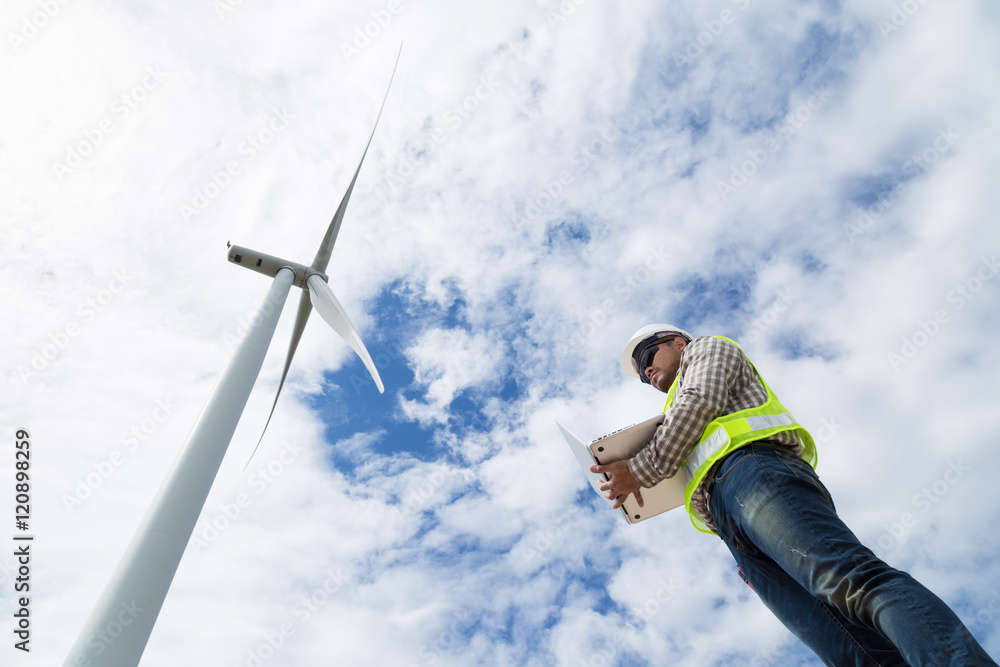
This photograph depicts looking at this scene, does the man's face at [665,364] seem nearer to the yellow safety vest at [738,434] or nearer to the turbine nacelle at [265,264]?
the yellow safety vest at [738,434]

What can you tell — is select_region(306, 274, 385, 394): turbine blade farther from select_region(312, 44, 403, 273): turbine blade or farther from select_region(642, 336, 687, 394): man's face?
select_region(642, 336, 687, 394): man's face

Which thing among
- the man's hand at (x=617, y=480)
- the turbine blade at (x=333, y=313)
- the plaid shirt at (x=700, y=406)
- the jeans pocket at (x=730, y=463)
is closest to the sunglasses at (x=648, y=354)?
the plaid shirt at (x=700, y=406)

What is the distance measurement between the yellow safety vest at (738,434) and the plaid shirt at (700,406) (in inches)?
2.7

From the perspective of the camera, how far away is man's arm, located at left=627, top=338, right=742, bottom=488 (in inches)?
164

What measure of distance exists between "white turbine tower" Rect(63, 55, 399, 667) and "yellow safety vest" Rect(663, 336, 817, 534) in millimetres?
5016

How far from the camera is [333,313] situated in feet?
42.9

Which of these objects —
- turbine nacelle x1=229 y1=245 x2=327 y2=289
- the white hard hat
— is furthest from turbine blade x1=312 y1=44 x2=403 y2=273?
the white hard hat

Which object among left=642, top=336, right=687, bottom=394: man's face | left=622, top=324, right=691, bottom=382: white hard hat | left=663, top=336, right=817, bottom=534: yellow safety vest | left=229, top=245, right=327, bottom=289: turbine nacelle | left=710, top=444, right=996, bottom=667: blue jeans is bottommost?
left=710, top=444, right=996, bottom=667: blue jeans

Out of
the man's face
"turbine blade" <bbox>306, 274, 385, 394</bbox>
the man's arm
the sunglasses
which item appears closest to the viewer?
the man's arm

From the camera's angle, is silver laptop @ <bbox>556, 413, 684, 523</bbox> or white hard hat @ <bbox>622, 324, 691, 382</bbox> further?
white hard hat @ <bbox>622, 324, 691, 382</bbox>

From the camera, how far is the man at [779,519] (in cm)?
277

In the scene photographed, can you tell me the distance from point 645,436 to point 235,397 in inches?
232

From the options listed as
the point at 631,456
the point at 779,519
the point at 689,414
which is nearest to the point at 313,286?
the point at 631,456

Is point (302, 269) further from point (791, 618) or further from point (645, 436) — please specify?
point (791, 618)
